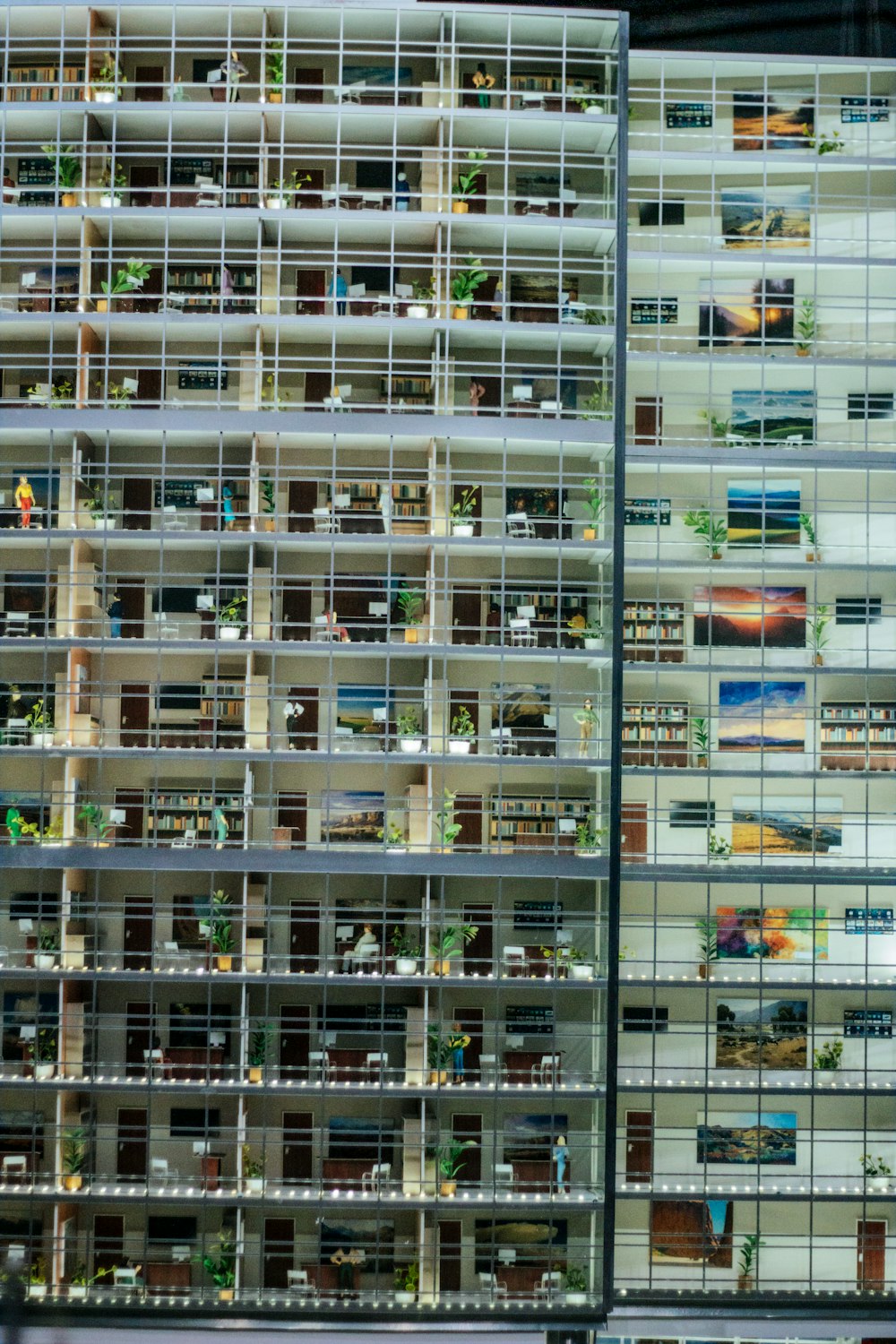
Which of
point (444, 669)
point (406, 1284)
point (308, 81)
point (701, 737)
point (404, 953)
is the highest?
point (308, 81)

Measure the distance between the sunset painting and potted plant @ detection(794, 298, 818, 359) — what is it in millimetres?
1770

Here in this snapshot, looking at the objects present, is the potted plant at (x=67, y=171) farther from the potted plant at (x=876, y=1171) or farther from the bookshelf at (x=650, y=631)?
the potted plant at (x=876, y=1171)

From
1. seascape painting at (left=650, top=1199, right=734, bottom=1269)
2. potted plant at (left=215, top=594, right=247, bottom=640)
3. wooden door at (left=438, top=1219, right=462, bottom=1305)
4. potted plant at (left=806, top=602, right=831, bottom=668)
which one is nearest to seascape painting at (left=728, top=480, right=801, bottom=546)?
potted plant at (left=806, top=602, right=831, bottom=668)

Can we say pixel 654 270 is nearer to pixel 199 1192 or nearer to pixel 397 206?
pixel 397 206

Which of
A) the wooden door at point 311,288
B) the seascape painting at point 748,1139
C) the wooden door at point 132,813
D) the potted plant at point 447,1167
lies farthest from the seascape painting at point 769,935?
the wooden door at point 311,288

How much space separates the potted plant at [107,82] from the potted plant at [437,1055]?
6.91m

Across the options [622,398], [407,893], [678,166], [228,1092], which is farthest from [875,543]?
[228,1092]

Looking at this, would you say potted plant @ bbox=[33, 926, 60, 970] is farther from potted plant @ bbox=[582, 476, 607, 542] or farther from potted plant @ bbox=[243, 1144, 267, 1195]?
potted plant @ bbox=[582, 476, 607, 542]

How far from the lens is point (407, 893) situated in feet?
30.9

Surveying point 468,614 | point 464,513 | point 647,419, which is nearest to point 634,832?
point 468,614

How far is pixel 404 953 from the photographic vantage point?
9078mm

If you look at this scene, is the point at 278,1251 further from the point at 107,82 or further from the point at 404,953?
the point at 107,82

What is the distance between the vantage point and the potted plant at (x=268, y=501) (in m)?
9.25

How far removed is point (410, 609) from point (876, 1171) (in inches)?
205
